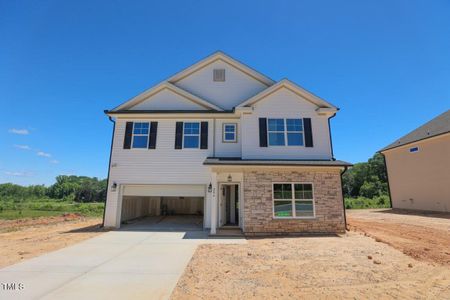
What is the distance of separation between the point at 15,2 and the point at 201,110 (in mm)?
9024

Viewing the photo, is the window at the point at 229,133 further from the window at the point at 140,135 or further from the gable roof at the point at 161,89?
the window at the point at 140,135

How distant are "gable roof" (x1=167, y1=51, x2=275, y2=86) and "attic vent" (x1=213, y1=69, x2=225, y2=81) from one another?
739 millimetres

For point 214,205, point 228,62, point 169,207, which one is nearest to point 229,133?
point 214,205

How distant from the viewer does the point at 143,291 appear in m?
4.62

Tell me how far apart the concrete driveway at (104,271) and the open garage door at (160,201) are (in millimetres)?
3784

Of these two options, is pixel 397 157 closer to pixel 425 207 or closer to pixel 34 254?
pixel 425 207

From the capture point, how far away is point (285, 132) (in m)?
12.9

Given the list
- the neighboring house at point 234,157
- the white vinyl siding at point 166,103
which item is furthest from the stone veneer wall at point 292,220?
the white vinyl siding at point 166,103

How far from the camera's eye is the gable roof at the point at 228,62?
50.4 feet

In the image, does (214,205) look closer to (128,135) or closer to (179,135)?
(179,135)

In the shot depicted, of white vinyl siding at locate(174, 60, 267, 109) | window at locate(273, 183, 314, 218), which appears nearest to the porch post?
window at locate(273, 183, 314, 218)

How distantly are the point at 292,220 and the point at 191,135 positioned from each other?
284 inches

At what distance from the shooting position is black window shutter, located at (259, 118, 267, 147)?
12680 millimetres

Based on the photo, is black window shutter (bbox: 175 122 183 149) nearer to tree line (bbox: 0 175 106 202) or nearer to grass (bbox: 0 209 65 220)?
grass (bbox: 0 209 65 220)
